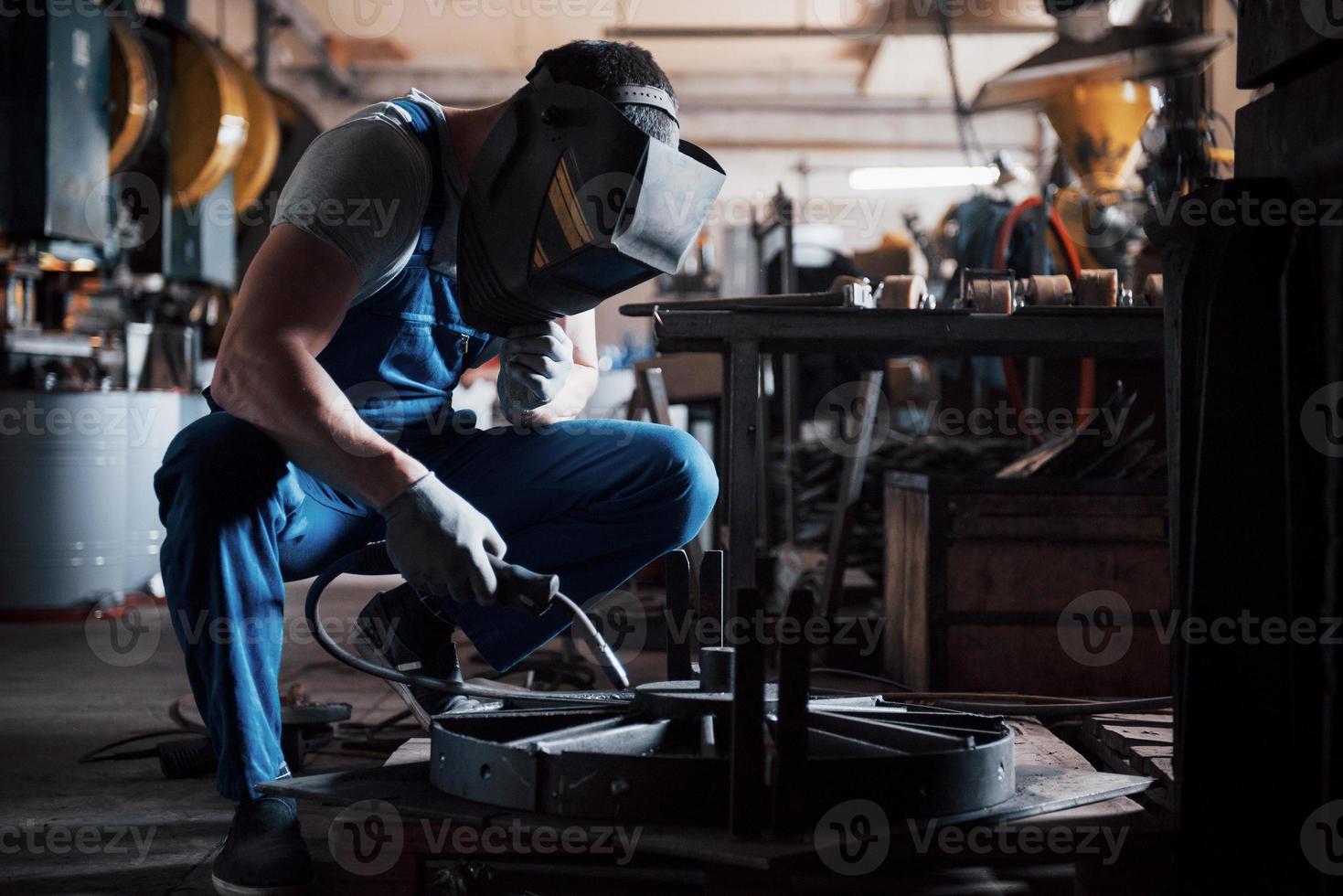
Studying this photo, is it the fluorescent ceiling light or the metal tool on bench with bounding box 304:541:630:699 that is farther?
the fluorescent ceiling light

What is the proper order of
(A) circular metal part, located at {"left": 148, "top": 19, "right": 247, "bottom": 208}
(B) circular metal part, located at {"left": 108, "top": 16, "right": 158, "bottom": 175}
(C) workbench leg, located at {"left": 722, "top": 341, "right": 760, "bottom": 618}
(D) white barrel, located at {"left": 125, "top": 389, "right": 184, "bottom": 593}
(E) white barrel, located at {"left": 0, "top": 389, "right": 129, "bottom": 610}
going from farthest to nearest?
(A) circular metal part, located at {"left": 148, "top": 19, "right": 247, "bottom": 208}, (B) circular metal part, located at {"left": 108, "top": 16, "right": 158, "bottom": 175}, (D) white barrel, located at {"left": 125, "top": 389, "right": 184, "bottom": 593}, (E) white barrel, located at {"left": 0, "top": 389, "right": 129, "bottom": 610}, (C) workbench leg, located at {"left": 722, "top": 341, "right": 760, "bottom": 618}

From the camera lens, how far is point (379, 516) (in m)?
1.77

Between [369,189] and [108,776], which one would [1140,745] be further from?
[108,776]

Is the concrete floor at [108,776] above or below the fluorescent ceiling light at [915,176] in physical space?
below

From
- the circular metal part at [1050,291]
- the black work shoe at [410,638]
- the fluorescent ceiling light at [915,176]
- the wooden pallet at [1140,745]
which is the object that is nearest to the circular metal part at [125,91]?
the black work shoe at [410,638]

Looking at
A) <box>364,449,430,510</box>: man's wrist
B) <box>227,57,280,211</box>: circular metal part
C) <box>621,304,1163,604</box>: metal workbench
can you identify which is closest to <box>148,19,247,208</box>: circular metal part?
<box>227,57,280,211</box>: circular metal part

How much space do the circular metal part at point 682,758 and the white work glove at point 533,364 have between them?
1.78ft

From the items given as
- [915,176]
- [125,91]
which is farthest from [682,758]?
[915,176]

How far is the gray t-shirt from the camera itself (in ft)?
4.83

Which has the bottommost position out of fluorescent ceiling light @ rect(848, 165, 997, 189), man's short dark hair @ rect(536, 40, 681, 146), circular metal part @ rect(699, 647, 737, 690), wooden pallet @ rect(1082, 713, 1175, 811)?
wooden pallet @ rect(1082, 713, 1175, 811)

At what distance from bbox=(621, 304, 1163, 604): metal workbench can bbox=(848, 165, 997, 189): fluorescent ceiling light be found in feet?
27.7

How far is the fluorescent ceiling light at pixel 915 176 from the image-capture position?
35.7 ft

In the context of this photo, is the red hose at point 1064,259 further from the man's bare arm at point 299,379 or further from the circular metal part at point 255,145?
the circular metal part at point 255,145

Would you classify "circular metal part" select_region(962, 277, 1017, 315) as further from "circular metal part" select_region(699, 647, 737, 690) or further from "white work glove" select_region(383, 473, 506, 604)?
"white work glove" select_region(383, 473, 506, 604)
